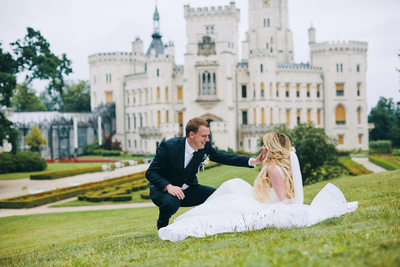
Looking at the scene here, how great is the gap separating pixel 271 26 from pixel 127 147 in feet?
79.2

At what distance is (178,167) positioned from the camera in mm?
6266

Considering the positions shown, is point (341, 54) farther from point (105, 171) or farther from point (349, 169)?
point (105, 171)

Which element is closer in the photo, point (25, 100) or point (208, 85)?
point (208, 85)

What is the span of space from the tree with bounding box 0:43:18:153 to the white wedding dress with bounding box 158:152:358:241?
59.0 ft

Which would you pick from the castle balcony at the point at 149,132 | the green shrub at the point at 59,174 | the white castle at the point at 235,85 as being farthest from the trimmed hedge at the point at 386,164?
the castle balcony at the point at 149,132

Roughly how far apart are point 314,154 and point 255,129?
2374cm

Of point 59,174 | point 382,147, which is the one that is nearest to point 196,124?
point 59,174

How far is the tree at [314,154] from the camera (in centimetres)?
2136

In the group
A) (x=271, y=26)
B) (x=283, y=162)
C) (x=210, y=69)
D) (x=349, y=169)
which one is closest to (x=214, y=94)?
(x=210, y=69)

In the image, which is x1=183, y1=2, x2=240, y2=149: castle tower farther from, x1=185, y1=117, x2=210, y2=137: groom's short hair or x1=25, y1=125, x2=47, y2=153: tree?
x1=185, y1=117, x2=210, y2=137: groom's short hair

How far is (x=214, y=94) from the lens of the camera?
45688mm

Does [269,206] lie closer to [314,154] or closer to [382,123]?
[314,154]

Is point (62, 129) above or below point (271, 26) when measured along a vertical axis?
below

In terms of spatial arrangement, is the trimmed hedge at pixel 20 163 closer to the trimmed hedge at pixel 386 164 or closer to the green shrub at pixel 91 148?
the green shrub at pixel 91 148
